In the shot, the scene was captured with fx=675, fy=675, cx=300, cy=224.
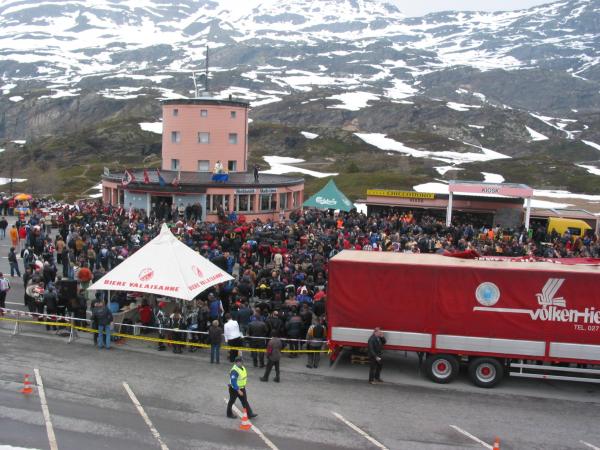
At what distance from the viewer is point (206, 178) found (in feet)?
160

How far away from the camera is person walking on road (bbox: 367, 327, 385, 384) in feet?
54.9

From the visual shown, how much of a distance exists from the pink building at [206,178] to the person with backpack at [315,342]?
924 inches

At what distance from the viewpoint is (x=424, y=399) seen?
52.5 feet

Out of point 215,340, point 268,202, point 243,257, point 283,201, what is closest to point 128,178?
point 268,202

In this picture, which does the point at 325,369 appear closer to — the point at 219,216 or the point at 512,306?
the point at 512,306

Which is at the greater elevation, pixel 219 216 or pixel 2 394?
pixel 219 216

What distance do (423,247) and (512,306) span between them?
1317 centimetres

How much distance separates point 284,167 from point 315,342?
81.3 meters

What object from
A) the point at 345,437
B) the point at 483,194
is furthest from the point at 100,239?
the point at 483,194

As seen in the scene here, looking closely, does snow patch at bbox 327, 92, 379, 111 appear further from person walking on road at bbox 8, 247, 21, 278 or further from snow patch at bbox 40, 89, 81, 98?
person walking on road at bbox 8, 247, 21, 278

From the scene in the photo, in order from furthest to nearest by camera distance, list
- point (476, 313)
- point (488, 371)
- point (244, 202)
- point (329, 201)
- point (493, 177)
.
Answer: point (493, 177) < point (244, 202) < point (329, 201) < point (488, 371) < point (476, 313)

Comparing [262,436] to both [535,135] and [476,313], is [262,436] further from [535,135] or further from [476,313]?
[535,135]

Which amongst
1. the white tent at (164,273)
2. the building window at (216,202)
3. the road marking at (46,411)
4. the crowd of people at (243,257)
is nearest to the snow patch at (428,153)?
the building window at (216,202)

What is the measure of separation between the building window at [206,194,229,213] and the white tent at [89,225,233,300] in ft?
75.0
